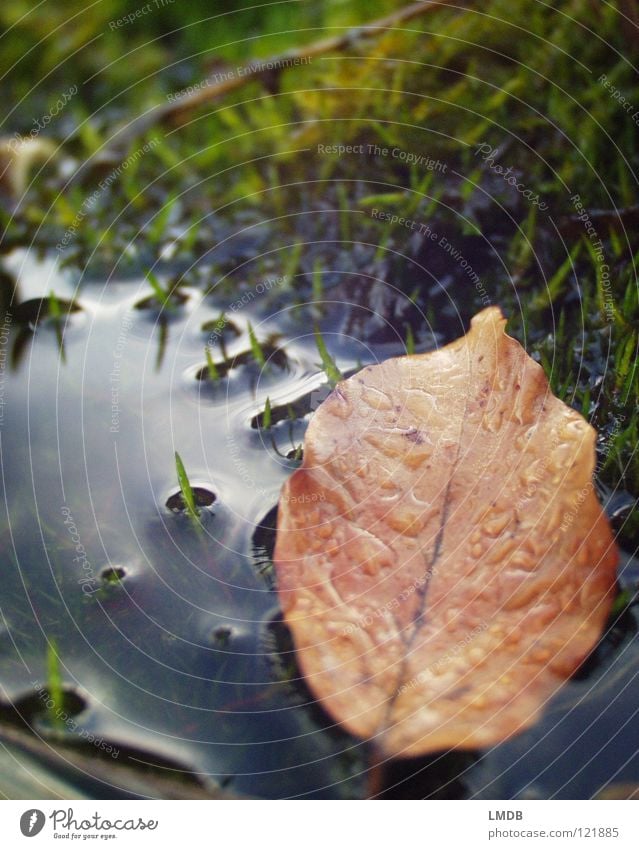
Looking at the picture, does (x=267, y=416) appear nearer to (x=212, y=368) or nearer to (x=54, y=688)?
(x=212, y=368)

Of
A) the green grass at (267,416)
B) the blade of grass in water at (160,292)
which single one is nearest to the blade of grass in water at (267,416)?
the green grass at (267,416)

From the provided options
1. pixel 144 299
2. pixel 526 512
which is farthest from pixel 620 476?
pixel 144 299

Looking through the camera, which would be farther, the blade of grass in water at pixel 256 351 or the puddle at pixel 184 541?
the blade of grass in water at pixel 256 351

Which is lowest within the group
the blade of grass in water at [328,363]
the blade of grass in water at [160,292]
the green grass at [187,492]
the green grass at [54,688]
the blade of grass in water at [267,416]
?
the green grass at [54,688]

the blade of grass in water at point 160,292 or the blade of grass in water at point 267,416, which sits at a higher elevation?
the blade of grass in water at point 160,292

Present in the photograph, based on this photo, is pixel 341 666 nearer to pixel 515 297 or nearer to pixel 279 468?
pixel 279 468

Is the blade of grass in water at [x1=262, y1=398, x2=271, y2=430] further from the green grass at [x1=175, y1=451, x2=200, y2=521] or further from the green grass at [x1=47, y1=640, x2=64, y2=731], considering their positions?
the green grass at [x1=47, y1=640, x2=64, y2=731]

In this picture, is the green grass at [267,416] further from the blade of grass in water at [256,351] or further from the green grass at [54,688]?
the green grass at [54,688]

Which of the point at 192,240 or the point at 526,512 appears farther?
the point at 192,240
